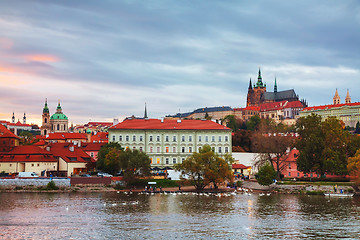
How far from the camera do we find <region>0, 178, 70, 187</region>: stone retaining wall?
74875 millimetres

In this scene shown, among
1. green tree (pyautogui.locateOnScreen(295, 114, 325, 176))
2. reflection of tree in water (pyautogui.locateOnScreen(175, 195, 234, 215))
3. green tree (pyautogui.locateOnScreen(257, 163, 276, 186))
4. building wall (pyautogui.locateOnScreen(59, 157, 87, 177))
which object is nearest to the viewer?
reflection of tree in water (pyautogui.locateOnScreen(175, 195, 234, 215))

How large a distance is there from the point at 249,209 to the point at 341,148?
33188 mm

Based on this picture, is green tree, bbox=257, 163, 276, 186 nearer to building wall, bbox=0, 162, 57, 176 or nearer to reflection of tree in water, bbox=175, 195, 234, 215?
reflection of tree in water, bbox=175, 195, 234, 215

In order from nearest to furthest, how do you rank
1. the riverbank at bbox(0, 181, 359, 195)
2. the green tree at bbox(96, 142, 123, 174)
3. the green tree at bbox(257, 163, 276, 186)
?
the riverbank at bbox(0, 181, 359, 195)
the green tree at bbox(257, 163, 276, 186)
the green tree at bbox(96, 142, 123, 174)

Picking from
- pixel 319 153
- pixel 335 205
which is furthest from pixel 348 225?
pixel 319 153

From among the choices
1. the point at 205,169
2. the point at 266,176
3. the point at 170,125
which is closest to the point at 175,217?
the point at 205,169

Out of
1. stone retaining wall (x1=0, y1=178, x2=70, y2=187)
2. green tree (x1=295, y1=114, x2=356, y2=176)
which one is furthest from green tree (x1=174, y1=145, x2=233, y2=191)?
stone retaining wall (x1=0, y1=178, x2=70, y2=187)

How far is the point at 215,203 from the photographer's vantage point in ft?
195

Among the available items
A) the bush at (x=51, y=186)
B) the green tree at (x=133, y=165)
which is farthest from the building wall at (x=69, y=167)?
the green tree at (x=133, y=165)

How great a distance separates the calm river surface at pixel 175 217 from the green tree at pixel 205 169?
384 inches

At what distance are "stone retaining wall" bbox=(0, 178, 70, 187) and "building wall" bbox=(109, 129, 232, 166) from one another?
20894mm

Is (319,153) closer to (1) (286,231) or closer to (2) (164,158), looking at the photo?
(2) (164,158)

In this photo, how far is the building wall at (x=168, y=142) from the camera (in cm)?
9644

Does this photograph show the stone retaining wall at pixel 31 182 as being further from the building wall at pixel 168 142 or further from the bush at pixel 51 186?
the building wall at pixel 168 142
